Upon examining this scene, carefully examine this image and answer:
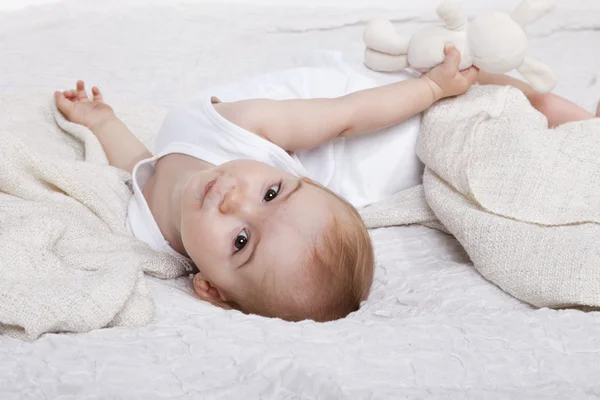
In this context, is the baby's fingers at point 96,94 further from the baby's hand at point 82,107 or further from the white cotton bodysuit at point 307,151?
the white cotton bodysuit at point 307,151

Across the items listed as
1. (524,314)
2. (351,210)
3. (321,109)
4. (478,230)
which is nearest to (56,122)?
(321,109)

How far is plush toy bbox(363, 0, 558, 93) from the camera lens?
1.37 meters

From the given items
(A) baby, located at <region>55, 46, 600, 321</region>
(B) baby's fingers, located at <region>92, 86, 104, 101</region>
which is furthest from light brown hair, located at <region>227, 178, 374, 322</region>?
(B) baby's fingers, located at <region>92, 86, 104, 101</region>

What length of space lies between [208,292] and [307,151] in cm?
41

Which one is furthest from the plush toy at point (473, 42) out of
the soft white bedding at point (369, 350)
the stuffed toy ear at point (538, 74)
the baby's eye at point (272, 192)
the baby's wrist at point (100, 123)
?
the baby's wrist at point (100, 123)

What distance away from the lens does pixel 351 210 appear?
1220 mm

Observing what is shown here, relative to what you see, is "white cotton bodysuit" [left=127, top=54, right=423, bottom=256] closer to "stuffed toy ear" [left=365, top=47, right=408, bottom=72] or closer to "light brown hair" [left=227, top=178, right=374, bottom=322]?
"stuffed toy ear" [left=365, top=47, right=408, bottom=72]

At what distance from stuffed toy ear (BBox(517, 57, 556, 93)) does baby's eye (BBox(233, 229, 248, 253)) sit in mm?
614

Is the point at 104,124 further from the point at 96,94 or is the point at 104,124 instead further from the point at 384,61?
the point at 384,61

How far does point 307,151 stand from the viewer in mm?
1515

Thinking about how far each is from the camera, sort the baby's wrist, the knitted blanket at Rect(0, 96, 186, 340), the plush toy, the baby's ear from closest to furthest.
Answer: the knitted blanket at Rect(0, 96, 186, 340)
the baby's ear
the plush toy
the baby's wrist

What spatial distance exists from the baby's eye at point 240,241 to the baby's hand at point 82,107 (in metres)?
0.59

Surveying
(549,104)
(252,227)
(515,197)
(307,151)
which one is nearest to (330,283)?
(252,227)

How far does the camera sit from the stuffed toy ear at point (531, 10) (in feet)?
4.50
